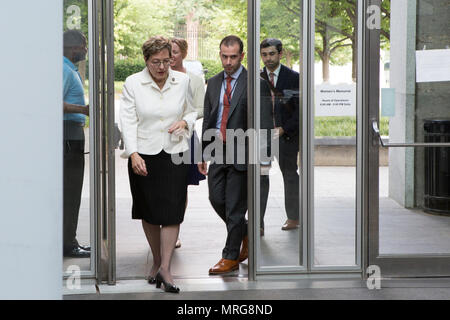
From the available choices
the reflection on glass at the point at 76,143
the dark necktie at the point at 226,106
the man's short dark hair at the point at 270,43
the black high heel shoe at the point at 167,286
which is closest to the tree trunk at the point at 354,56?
the man's short dark hair at the point at 270,43

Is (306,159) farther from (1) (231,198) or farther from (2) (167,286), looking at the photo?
(2) (167,286)

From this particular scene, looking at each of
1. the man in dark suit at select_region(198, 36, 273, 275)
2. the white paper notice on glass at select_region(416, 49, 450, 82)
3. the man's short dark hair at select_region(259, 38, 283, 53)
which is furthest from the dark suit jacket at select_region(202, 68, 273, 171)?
the white paper notice on glass at select_region(416, 49, 450, 82)

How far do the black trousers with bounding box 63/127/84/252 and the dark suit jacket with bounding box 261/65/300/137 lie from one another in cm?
145

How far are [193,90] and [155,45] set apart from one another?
658 millimetres

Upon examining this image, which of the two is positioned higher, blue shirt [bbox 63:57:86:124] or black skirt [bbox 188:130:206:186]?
blue shirt [bbox 63:57:86:124]

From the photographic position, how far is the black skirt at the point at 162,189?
517cm

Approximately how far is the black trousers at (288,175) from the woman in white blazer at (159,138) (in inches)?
24.0

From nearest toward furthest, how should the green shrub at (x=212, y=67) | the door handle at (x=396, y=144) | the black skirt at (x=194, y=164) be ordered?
the door handle at (x=396, y=144) < the green shrub at (x=212, y=67) < the black skirt at (x=194, y=164)

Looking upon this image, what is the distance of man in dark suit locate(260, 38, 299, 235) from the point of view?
5328 mm

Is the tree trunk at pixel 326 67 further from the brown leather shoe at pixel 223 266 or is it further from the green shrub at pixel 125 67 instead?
the brown leather shoe at pixel 223 266

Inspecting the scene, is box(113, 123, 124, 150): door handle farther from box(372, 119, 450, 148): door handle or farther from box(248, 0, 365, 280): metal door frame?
box(372, 119, 450, 148): door handle

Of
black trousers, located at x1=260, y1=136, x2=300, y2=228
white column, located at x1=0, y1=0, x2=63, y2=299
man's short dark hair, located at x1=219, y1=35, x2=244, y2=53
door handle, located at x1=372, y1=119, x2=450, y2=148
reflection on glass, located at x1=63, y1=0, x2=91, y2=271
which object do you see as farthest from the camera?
man's short dark hair, located at x1=219, y1=35, x2=244, y2=53

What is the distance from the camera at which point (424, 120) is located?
5.39 m

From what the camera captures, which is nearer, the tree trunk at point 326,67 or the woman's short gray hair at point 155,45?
the woman's short gray hair at point 155,45
